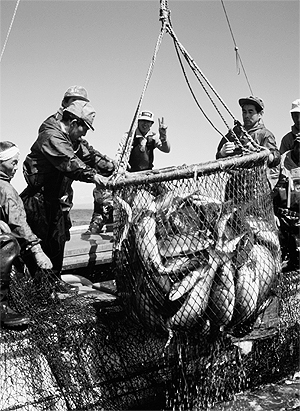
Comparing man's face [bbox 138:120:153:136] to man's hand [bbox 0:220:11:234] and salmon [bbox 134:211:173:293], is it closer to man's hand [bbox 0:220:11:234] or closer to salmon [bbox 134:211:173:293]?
man's hand [bbox 0:220:11:234]

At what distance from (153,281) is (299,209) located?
2291 millimetres

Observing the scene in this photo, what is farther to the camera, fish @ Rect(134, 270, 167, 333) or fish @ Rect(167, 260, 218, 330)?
fish @ Rect(134, 270, 167, 333)

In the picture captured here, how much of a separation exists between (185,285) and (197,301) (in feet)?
0.43

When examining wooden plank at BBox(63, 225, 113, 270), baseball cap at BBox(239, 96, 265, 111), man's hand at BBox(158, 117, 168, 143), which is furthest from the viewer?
man's hand at BBox(158, 117, 168, 143)

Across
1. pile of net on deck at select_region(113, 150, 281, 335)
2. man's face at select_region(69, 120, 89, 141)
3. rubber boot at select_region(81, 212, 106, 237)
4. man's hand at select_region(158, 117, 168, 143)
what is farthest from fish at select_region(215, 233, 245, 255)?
man's hand at select_region(158, 117, 168, 143)

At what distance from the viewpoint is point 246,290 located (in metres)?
3.73

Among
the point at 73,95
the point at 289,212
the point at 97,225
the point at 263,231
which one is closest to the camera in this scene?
the point at 263,231

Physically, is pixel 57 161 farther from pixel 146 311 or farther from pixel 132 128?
pixel 146 311

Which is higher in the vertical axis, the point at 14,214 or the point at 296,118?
the point at 296,118

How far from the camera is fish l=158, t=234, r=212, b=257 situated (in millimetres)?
3701

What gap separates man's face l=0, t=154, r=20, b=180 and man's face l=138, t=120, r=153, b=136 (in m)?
4.05

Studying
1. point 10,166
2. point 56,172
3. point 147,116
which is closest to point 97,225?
point 147,116

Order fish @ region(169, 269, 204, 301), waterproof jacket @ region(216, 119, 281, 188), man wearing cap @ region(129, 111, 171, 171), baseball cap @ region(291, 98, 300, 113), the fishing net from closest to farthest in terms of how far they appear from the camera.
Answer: fish @ region(169, 269, 204, 301), the fishing net, waterproof jacket @ region(216, 119, 281, 188), baseball cap @ region(291, 98, 300, 113), man wearing cap @ region(129, 111, 171, 171)

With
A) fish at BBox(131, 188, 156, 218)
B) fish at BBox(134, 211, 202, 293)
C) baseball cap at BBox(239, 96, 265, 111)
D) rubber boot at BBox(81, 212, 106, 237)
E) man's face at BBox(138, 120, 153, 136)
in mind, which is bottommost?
rubber boot at BBox(81, 212, 106, 237)
